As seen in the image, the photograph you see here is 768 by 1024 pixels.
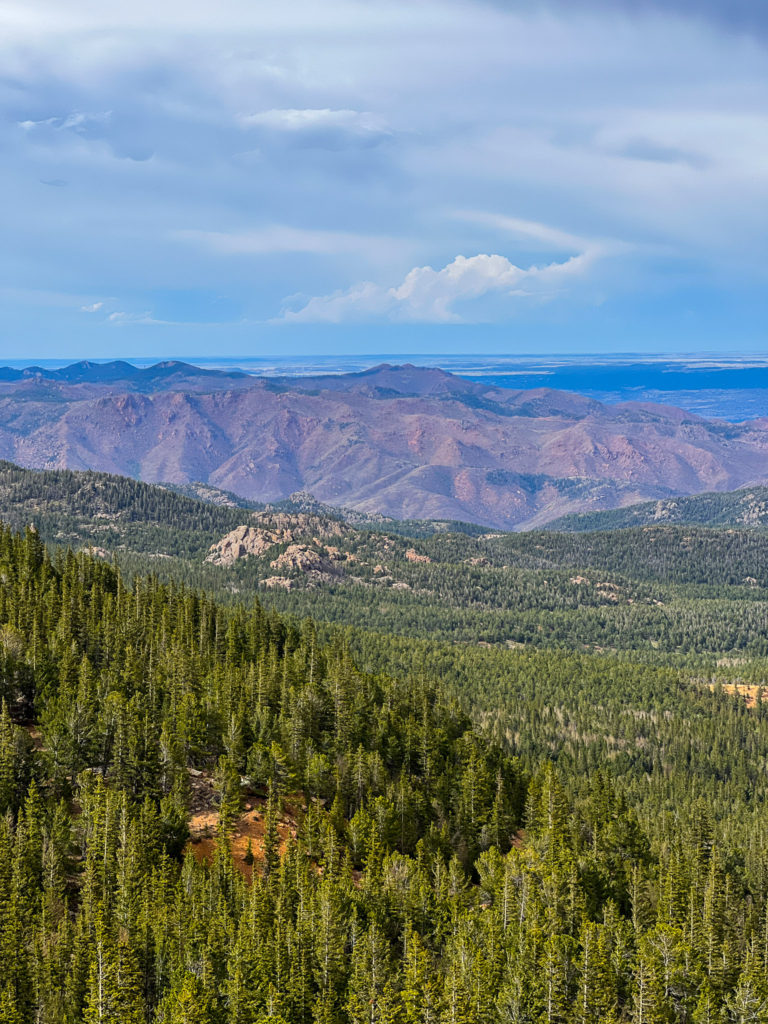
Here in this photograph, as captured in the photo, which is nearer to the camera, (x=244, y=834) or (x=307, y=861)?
(x=307, y=861)

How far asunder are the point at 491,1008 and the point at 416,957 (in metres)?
7.34

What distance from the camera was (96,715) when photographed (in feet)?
375

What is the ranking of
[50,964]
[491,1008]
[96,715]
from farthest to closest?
[96,715]
[491,1008]
[50,964]

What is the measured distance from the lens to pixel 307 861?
95.1 m

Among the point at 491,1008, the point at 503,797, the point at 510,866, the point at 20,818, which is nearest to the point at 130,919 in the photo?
the point at 20,818

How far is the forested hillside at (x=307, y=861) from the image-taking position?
75.6m

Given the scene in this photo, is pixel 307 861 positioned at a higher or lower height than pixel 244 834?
higher

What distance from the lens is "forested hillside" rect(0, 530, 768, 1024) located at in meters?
75.6

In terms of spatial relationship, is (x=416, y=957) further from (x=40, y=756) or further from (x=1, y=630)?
(x=1, y=630)

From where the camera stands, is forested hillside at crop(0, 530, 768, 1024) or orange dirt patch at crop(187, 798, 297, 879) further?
orange dirt patch at crop(187, 798, 297, 879)

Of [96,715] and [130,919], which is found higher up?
[96,715]

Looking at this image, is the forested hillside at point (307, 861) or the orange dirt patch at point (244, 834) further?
the orange dirt patch at point (244, 834)

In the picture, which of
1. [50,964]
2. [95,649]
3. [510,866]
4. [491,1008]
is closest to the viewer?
[50,964]

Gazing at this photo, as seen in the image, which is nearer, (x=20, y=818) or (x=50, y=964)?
(x=50, y=964)
